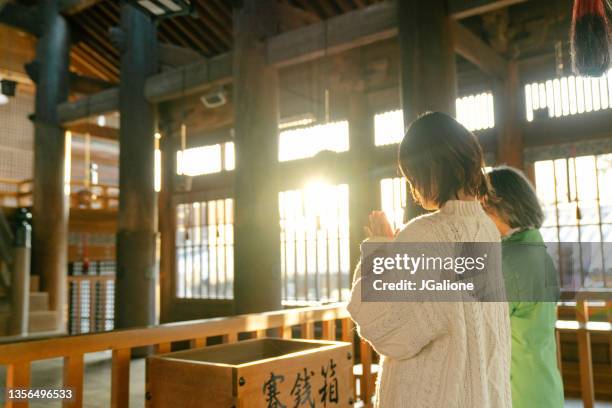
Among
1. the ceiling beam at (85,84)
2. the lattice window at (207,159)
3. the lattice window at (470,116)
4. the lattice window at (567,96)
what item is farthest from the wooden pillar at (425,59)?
the ceiling beam at (85,84)

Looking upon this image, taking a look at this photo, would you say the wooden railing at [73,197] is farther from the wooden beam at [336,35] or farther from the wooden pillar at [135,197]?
the wooden beam at [336,35]

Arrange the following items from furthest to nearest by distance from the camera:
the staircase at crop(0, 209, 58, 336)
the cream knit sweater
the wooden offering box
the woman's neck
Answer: the staircase at crop(0, 209, 58, 336)
the wooden offering box
the woman's neck
the cream knit sweater

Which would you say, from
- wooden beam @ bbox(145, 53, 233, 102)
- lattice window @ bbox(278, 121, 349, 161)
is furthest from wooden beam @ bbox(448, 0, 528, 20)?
lattice window @ bbox(278, 121, 349, 161)

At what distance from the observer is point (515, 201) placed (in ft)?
6.45

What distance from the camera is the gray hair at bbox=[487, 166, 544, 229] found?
6.42 ft

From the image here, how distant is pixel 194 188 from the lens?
9.37 meters

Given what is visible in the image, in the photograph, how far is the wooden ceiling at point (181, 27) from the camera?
7.18m

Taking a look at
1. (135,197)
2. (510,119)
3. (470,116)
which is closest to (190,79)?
(135,197)

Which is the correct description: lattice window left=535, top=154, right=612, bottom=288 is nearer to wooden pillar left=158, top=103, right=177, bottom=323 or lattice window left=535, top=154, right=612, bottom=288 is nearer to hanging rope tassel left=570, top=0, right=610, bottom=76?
hanging rope tassel left=570, top=0, right=610, bottom=76

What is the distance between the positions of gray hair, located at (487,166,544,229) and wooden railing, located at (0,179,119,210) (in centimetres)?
1122

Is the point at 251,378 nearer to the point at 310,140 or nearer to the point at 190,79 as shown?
the point at 190,79

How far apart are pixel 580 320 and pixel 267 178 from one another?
10.1 feet

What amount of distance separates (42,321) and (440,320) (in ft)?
26.3

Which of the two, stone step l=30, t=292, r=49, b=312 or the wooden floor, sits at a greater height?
stone step l=30, t=292, r=49, b=312
